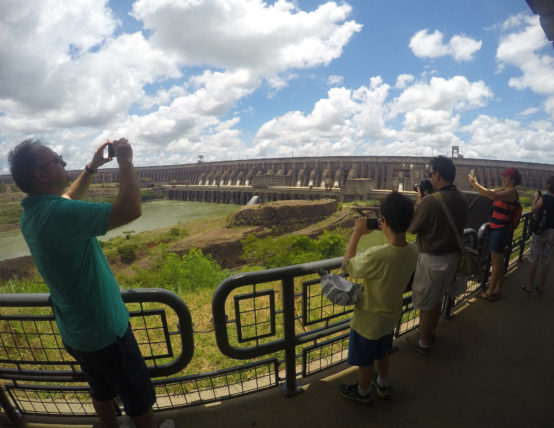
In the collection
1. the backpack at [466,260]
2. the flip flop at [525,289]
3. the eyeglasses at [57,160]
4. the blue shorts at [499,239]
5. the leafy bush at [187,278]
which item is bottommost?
the leafy bush at [187,278]

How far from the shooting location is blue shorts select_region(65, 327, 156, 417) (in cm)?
152

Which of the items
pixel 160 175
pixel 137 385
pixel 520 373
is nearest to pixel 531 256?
pixel 520 373

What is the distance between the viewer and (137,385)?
5.28ft

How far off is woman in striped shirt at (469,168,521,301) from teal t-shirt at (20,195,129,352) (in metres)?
3.62

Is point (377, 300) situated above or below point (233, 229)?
above

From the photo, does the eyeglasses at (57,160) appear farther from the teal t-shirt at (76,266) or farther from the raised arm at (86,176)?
the raised arm at (86,176)

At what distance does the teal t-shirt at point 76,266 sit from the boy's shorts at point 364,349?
4.83ft

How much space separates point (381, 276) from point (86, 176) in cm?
209

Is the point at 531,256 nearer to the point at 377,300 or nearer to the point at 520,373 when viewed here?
the point at 520,373

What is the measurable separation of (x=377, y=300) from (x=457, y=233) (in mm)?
1043

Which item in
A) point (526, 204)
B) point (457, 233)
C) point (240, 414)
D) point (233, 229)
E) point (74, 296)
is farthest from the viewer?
point (526, 204)

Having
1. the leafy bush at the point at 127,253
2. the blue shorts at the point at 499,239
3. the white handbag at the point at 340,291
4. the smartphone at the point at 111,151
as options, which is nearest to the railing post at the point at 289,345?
the white handbag at the point at 340,291

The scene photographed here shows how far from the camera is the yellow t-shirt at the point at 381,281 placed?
1.76m

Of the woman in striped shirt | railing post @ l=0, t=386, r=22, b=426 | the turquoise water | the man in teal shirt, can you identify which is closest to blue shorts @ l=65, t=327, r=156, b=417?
the man in teal shirt
